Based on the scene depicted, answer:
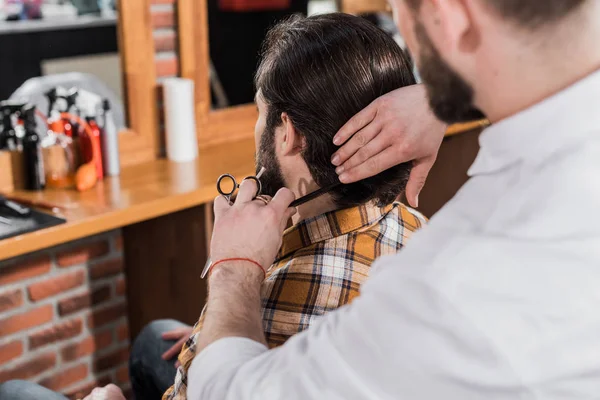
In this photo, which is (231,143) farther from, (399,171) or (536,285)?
(536,285)

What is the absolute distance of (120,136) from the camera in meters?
2.69

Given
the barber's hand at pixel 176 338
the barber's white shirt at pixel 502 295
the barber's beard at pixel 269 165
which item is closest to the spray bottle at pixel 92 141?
the barber's hand at pixel 176 338

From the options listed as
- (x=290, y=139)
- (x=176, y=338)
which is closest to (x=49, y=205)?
(x=176, y=338)

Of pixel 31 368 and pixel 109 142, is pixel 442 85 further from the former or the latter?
pixel 31 368

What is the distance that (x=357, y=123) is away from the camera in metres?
1.42

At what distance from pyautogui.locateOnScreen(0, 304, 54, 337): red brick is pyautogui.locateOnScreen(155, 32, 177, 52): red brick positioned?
35 cm

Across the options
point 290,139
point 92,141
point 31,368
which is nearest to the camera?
point 290,139

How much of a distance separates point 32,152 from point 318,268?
1.32m

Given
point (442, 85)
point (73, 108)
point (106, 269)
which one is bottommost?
point (106, 269)

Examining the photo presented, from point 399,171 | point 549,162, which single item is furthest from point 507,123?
point 399,171

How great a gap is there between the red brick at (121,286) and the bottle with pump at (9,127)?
2.22 ft

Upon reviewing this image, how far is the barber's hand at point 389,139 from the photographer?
1.43 meters

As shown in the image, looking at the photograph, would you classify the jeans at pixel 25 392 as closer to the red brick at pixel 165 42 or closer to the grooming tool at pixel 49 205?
the grooming tool at pixel 49 205

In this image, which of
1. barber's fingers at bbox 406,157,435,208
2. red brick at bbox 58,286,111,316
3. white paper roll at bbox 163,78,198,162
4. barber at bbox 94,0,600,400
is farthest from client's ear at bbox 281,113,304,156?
red brick at bbox 58,286,111,316
